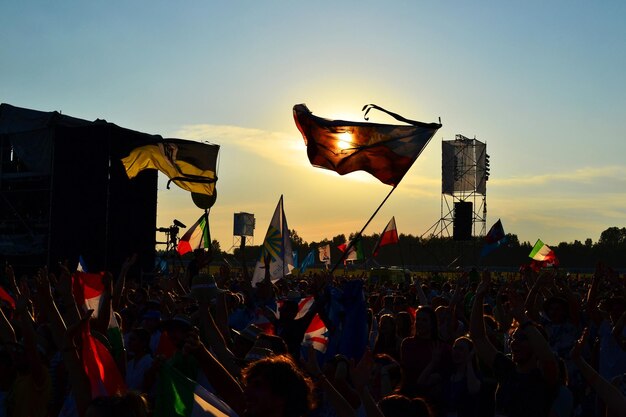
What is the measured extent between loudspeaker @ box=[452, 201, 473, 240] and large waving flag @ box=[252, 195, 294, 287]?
29.8 meters

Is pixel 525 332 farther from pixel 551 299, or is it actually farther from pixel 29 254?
pixel 29 254

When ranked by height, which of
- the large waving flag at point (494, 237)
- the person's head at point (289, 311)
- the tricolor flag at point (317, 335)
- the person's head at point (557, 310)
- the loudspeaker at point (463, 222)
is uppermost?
the loudspeaker at point (463, 222)

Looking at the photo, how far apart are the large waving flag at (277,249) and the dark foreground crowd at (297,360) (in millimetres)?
5692

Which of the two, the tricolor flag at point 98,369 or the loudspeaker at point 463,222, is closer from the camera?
the tricolor flag at point 98,369

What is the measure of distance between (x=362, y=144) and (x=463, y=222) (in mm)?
36689

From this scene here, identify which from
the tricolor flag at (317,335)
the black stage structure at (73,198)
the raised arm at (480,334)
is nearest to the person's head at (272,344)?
the raised arm at (480,334)

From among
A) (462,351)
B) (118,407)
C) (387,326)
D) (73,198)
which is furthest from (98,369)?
(73,198)

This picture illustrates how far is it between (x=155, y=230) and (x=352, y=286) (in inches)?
833

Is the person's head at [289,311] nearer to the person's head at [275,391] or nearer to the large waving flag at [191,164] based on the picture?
the large waving flag at [191,164]

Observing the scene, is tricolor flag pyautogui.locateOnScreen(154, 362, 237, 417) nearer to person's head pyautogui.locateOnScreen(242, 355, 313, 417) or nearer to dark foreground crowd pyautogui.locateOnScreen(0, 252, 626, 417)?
dark foreground crowd pyautogui.locateOnScreen(0, 252, 626, 417)

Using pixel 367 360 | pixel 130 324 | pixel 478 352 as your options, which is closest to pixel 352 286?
pixel 478 352

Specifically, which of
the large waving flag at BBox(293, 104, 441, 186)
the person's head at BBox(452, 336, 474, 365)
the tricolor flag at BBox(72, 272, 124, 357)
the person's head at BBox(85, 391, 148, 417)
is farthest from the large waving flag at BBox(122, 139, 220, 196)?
the person's head at BBox(85, 391, 148, 417)

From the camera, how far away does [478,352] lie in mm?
6359

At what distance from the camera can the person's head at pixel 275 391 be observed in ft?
10.4
